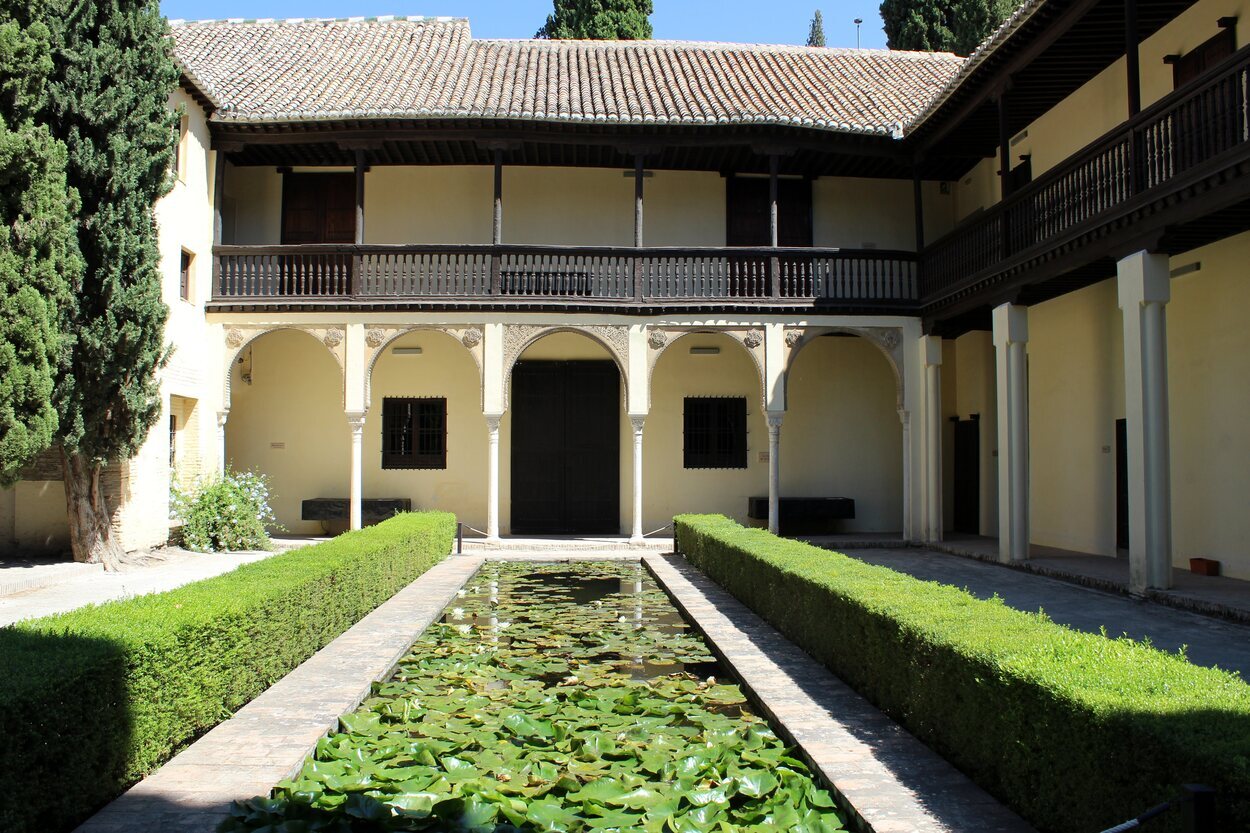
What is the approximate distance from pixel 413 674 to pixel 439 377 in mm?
11805

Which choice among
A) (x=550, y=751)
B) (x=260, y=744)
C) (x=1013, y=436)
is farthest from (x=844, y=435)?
(x=260, y=744)

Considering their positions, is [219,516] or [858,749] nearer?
Answer: [858,749]

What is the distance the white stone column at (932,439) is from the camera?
16344 millimetres

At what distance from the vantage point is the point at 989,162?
16.9 metres

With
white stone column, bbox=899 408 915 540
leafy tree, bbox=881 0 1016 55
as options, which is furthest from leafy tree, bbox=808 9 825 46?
white stone column, bbox=899 408 915 540

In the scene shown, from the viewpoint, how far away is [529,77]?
18219mm

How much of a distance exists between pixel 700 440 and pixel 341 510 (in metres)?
6.50

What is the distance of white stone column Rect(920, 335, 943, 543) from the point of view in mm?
16344

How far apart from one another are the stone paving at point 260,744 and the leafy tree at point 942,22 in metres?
25.5

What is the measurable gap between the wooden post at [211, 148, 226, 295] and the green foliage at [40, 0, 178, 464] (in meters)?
3.55

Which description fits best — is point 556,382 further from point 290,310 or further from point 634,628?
point 634,628

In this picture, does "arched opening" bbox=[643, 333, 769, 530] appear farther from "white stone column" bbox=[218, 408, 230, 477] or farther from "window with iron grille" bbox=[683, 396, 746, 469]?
"white stone column" bbox=[218, 408, 230, 477]

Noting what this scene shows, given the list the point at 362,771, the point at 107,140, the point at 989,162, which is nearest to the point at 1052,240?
the point at 989,162

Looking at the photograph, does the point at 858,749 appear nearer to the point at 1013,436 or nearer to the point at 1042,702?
the point at 1042,702
